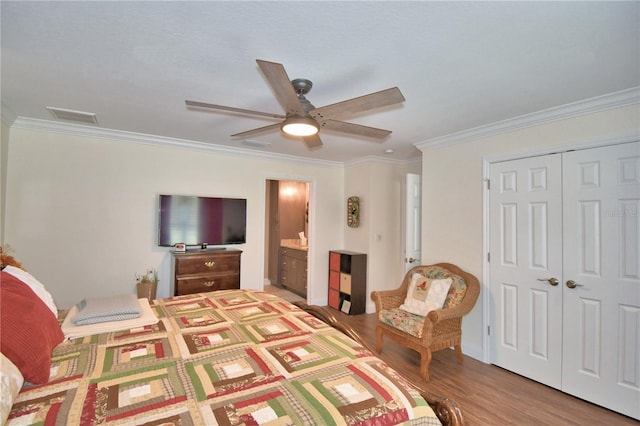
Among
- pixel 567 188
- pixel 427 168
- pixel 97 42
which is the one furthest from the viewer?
pixel 427 168

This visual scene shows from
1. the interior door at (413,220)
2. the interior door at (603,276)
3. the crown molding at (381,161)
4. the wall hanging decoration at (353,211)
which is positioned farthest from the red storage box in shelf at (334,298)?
the interior door at (603,276)

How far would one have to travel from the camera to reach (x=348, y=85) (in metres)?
2.34

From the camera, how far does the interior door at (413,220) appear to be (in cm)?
398

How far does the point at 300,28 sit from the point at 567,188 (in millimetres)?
2618

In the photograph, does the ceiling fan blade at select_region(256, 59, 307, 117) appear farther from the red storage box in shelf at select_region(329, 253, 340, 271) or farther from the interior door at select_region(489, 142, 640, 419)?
the red storage box in shelf at select_region(329, 253, 340, 271)

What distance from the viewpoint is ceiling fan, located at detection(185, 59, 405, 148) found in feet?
5.39

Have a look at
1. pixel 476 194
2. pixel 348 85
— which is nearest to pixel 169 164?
pixel 348 85

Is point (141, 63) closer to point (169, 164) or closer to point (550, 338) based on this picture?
point (169, 164)

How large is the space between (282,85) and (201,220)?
290 centimetres

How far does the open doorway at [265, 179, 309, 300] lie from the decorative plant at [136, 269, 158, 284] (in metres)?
2.59

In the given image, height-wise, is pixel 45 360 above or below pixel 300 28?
below

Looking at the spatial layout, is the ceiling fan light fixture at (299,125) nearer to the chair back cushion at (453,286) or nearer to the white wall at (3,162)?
the chair back cushion at (453,286)

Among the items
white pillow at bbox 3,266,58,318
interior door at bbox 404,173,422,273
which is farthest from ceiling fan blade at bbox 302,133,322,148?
white pillow at bbox 3,266,58,318

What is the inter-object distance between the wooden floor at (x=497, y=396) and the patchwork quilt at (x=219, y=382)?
150 cm
